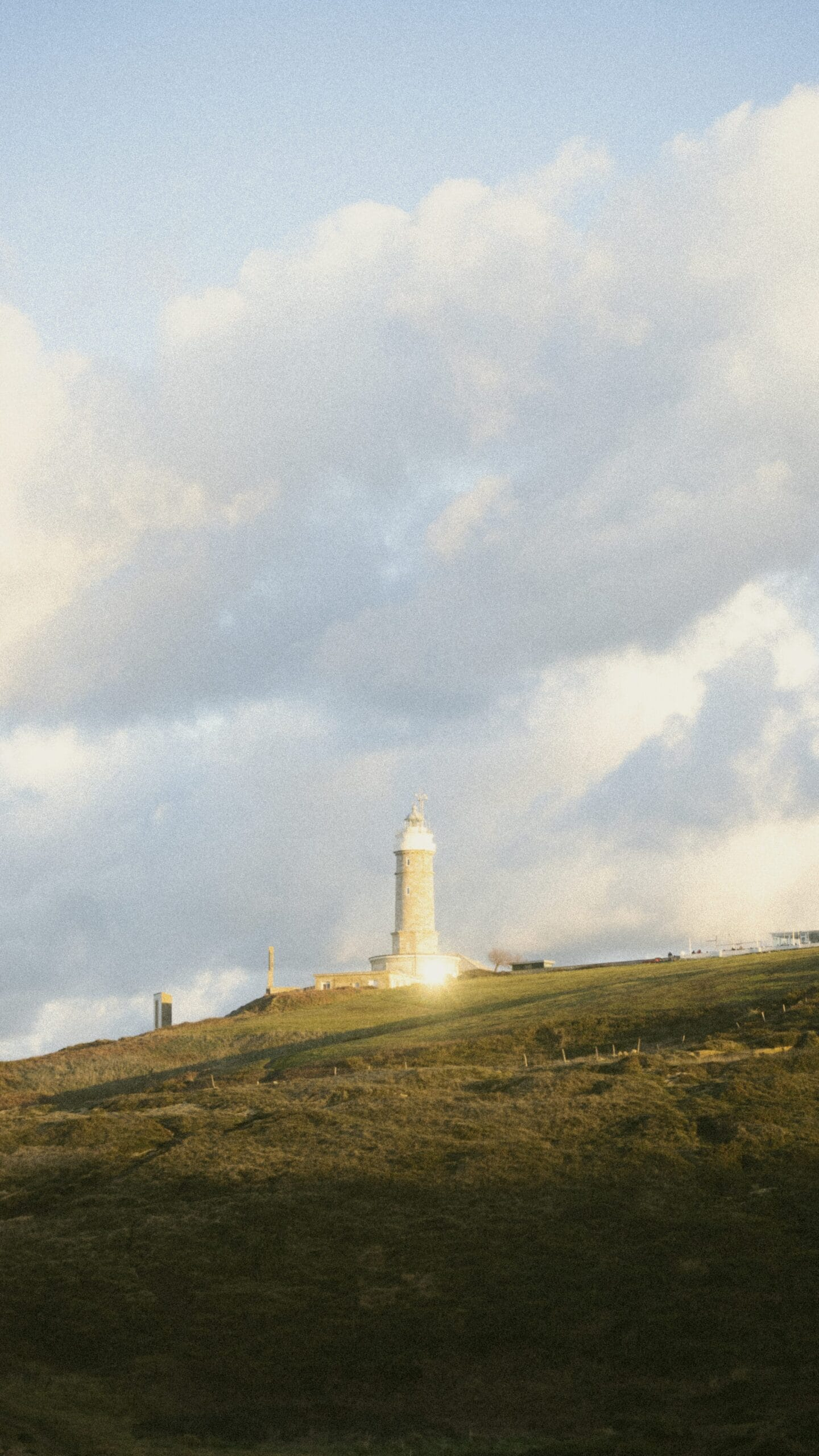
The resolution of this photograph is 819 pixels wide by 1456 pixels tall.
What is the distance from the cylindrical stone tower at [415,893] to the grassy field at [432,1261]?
61.6 m

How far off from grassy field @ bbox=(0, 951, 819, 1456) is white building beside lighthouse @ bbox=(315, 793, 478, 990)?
4986cm

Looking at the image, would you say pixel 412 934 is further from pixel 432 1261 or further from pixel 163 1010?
pixel 432 1261

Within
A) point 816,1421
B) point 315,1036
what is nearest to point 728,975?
point 315,1036

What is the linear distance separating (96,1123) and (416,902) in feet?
243

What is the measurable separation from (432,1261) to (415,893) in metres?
89.2

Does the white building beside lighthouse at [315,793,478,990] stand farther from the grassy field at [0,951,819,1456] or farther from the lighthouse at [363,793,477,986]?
the grassy field at [0,951,819,1456]

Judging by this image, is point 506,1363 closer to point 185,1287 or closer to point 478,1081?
point 185,1287

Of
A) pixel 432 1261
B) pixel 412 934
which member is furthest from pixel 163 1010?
pixel 432 1261

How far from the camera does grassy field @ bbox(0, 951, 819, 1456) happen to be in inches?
1022

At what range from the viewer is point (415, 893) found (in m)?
123

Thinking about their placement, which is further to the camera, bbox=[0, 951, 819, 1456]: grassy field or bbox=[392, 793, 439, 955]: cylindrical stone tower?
bbox=[392, 793, 439, 955]: cylindrical stone tower

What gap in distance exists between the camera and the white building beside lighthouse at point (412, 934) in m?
108

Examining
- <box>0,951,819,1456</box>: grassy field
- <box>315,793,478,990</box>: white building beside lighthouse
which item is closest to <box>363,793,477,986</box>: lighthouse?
<box>315,793,478,990</box>: white building beside lighthouse

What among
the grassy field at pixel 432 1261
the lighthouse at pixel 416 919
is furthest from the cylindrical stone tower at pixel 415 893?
the grassy field at pixel 432 1261
